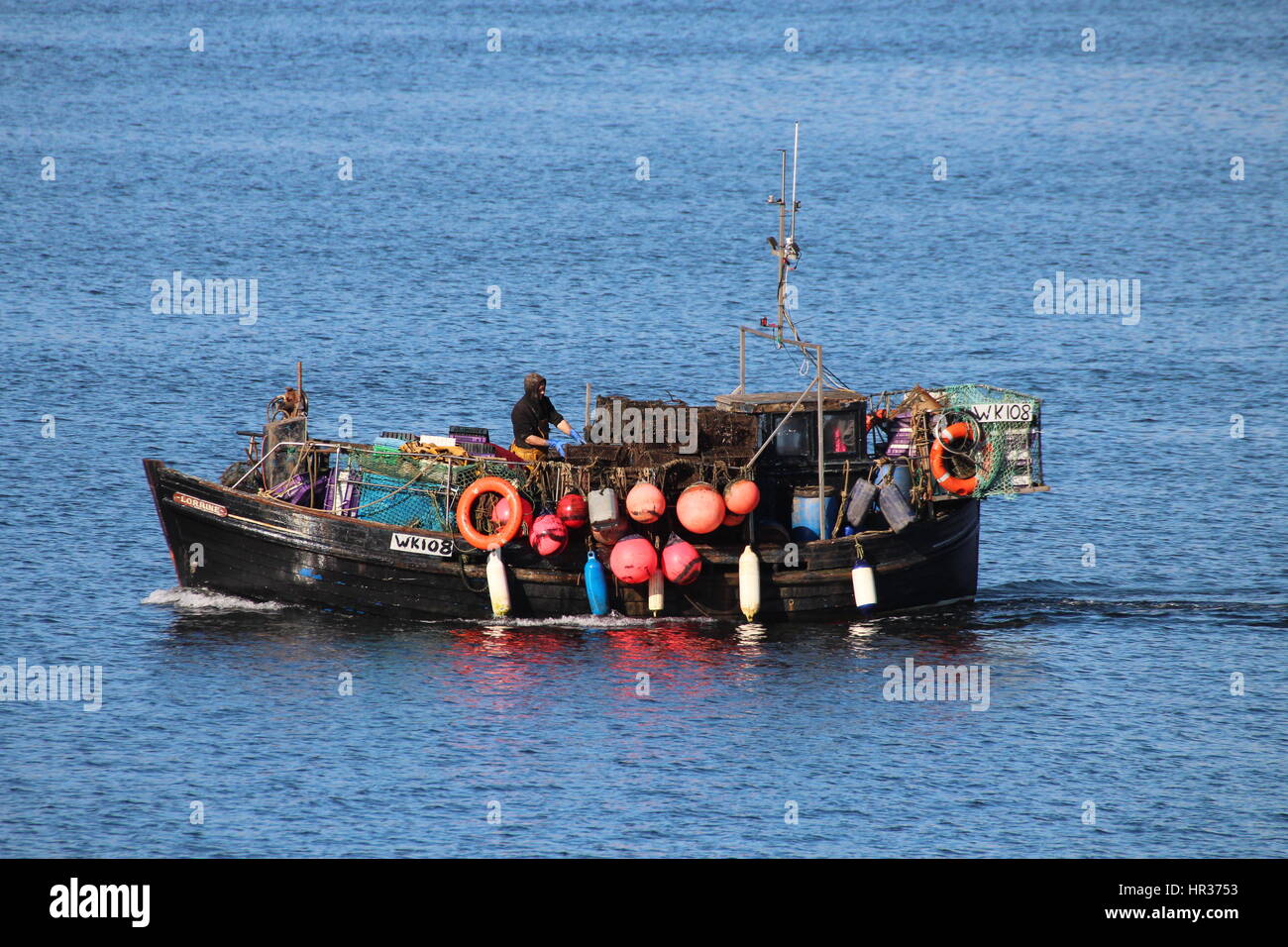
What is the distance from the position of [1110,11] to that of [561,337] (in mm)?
76348

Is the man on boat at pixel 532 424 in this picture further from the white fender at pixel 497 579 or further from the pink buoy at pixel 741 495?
the pink buoy at pixel 741 495

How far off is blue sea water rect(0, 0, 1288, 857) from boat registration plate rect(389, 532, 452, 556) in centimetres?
133

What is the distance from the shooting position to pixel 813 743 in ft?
85.1

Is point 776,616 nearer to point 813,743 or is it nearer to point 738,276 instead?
point 813,743

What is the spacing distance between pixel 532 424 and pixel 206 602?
6039 millimetres

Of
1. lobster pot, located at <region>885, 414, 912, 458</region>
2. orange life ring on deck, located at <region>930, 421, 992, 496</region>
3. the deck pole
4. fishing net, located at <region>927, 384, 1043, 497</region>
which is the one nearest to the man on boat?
the deck pole

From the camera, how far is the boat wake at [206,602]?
95.6 ft

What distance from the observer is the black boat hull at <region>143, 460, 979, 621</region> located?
2816cm

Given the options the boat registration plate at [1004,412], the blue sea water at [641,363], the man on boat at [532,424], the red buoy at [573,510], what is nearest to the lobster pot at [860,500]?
the blue sea water at [641,363]

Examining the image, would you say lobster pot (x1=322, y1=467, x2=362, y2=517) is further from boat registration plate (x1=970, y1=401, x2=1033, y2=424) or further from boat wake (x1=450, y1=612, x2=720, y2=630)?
boat registration plate (x1=970, y1=401, x2=1033, y2=424)

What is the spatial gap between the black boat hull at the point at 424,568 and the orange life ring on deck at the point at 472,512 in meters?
0.42

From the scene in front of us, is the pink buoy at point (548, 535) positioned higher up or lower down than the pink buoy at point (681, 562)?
higher up
